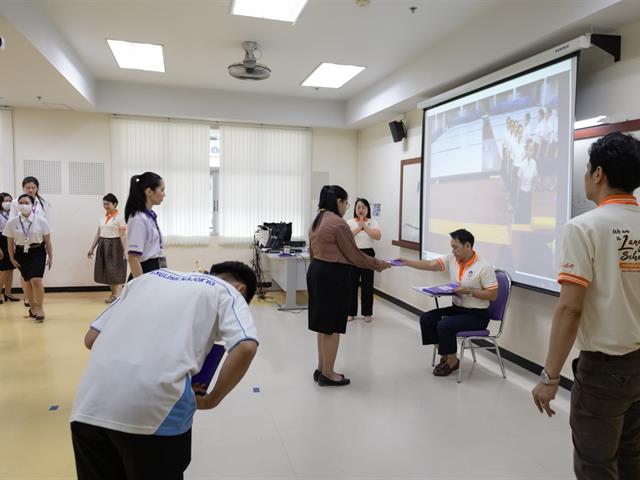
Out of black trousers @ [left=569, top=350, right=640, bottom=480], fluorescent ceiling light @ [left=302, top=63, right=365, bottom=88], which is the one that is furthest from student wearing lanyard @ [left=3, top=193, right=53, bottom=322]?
black trousers @ [left=569, top=350, right=640, bottom=480]

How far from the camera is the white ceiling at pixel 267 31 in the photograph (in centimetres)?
393

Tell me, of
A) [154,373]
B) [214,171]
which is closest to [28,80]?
[214,171]

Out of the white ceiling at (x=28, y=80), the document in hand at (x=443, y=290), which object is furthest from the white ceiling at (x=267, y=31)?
the document in hand at (x=443, y=290)

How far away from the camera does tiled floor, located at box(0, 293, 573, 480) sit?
8.01 ft

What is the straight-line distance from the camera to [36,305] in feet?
17.3

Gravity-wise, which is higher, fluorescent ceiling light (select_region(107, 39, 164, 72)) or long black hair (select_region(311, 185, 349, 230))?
fluorescent ceiling light (select_region(107, 39, 164, 72))

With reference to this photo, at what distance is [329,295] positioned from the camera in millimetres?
3381

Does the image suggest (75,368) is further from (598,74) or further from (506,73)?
(598,74)

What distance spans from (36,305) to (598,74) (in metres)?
5.91

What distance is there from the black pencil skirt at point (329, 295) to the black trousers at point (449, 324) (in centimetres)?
86

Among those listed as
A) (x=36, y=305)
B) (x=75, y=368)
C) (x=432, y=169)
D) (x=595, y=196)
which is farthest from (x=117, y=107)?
(x=595, y=196)

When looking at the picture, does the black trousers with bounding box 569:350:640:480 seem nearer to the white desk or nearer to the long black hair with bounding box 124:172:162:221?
the long black hair with bounding box 124:172:162:221

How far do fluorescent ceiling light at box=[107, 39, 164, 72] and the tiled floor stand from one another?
316 cm

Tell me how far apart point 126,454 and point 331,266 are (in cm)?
224
